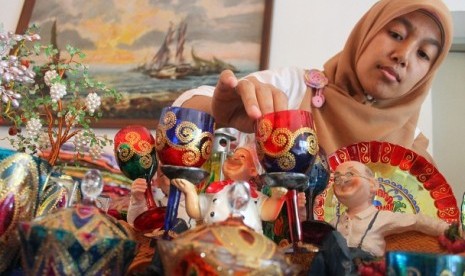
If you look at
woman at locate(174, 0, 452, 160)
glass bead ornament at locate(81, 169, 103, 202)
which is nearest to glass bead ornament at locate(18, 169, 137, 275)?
glass bead ornament at locate(81, 169, 103, 202)

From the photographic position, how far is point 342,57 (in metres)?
0.96

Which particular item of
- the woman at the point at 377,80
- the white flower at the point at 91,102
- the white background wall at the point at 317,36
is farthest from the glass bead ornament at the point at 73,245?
the white background wall at the point at 317,36

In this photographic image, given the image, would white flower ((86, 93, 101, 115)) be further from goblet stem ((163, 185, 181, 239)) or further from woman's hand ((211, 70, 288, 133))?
goblet stem ((163, 185, 181, 239))

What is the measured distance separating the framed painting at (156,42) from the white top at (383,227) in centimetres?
100

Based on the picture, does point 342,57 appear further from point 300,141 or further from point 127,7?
point 127,7

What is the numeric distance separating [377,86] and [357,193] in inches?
14.7

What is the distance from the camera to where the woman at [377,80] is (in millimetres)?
792

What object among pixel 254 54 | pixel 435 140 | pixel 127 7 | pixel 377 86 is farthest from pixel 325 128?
pixel 127 7

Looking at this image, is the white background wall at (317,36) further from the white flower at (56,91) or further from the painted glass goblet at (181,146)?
the painted glass goblet at (181,146)

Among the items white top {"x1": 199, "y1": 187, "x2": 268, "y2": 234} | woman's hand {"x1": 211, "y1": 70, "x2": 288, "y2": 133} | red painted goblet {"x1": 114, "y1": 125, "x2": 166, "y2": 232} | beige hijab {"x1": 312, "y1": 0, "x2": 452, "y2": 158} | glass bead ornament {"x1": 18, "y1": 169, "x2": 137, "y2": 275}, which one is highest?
beige hijab {"x1": 312, "y1": 0, "x2": 452, "y2": 158}

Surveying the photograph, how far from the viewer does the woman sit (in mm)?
792

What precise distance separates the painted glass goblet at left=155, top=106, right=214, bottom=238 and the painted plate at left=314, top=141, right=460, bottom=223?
22cm

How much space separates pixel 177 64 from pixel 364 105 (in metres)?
0.77

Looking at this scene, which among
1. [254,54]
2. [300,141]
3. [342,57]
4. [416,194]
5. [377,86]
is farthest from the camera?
[254,54]
